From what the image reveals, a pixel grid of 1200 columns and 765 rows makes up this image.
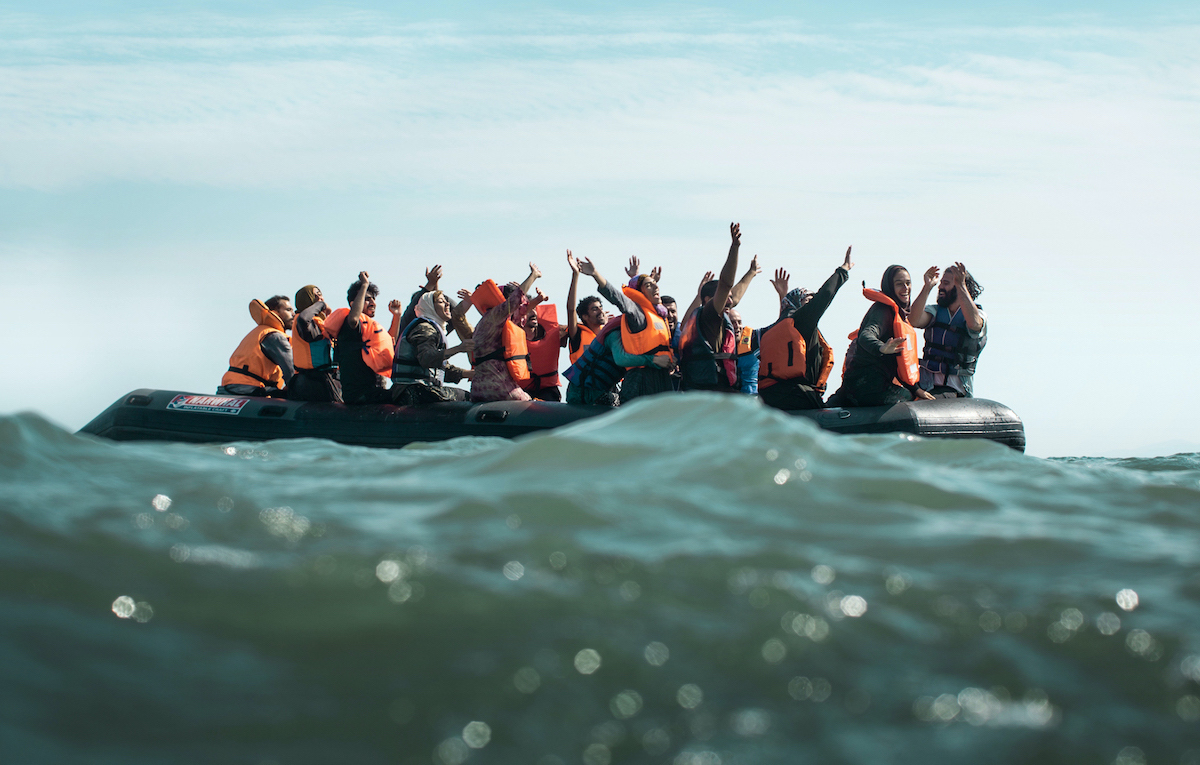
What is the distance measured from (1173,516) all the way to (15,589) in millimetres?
3343

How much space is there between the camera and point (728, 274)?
686 cm

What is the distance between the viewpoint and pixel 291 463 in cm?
399

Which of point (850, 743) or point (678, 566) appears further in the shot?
point (678, 566)

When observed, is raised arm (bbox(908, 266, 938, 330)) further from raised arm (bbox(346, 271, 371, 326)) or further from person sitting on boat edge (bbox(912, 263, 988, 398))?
raised arm (bbox(346, 271, 371, 326))

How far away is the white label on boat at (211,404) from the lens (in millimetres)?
8320

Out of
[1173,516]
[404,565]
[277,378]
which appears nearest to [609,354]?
[277,378]

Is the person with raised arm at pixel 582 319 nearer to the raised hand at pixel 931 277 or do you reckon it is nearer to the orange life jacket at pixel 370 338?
the orange life jacket at pixel 370 338

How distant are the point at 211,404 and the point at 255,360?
0.91 m

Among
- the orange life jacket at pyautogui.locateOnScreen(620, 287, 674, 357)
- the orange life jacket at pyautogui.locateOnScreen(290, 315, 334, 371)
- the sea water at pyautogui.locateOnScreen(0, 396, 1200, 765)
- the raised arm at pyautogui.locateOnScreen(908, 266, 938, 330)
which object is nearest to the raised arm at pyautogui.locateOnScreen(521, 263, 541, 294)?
the orange life jacket at pyautogui.locateOnScreen(620, 287, 674, 357)

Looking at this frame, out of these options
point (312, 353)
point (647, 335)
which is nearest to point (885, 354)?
point (647, 335)

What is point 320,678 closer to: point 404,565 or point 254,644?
point 254,644

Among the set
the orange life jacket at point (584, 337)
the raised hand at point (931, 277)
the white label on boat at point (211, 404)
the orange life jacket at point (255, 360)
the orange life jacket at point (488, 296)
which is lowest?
the white label on boat at point (211, 404)

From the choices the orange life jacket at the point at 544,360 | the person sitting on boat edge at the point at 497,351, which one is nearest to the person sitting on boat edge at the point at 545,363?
the orange life jacket at the point at 544,360

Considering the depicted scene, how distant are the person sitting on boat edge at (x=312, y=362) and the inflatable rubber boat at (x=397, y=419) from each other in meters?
0.27
